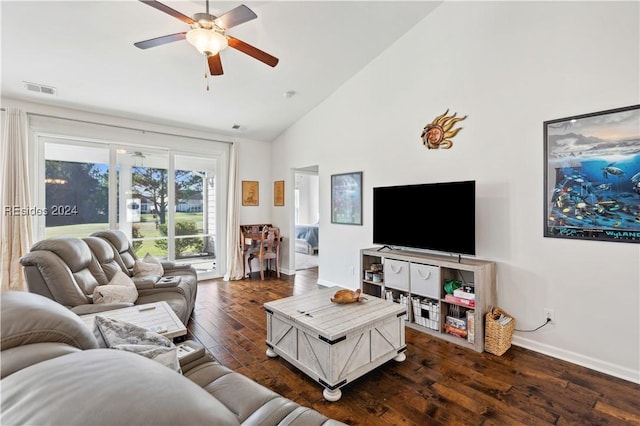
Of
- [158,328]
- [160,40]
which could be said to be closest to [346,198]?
[160,40]

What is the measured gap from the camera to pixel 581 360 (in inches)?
98.8

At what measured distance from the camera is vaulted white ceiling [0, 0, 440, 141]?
2725mm

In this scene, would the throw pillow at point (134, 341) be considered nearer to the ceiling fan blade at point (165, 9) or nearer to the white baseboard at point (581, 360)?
the ceiling fan blade at point (165, 9)

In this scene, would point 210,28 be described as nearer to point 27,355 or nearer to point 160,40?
point 160,40

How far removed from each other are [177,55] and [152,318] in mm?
2850

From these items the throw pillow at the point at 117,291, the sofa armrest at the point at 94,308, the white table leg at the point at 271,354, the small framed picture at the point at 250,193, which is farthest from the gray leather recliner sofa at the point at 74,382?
the small framed picture at the point at 250,193

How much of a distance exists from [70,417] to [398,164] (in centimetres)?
386

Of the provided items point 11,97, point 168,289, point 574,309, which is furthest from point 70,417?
point 11,97

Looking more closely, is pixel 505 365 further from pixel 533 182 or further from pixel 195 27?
pixel 195 27

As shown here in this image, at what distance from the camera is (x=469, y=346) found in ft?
9.25

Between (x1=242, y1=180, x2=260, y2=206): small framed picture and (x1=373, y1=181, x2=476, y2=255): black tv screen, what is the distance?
118 inches

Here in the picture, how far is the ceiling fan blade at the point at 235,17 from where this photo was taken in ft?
6.87

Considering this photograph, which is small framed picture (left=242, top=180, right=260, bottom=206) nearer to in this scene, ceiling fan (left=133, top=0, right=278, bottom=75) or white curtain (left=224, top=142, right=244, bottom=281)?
white curtain (left=224, top=142, right=244, bottom=281)

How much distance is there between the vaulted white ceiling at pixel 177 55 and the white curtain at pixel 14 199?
43cm
